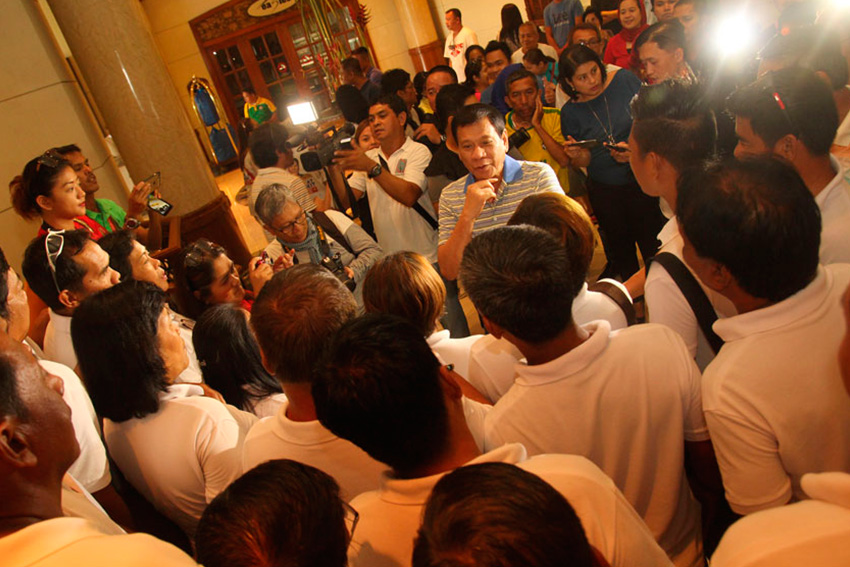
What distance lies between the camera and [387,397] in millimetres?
1012

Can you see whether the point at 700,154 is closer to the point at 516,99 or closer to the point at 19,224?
the point at 516,99

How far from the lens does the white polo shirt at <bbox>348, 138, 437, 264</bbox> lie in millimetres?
3139

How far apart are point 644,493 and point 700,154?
3.66ft

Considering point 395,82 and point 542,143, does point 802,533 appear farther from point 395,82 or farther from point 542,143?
point 395,82

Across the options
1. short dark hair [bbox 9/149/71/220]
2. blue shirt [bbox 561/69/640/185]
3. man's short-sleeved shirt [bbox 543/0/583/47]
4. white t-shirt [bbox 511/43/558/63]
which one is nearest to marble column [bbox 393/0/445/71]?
man's short-sleeved shirt [bbox 543/0/583/47]

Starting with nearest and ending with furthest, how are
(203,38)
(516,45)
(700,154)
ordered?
(700,154) < (516,45) < (203,38)

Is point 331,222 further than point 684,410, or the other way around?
point 331,222

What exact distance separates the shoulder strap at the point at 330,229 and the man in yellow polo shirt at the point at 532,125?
4.33ft

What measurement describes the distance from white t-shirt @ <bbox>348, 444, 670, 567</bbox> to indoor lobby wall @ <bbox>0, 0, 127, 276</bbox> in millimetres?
3996

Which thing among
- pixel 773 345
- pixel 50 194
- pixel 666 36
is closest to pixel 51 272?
pixel 50 194

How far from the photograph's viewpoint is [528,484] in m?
0.70

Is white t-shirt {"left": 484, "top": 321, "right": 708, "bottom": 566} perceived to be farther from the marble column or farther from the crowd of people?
the marble column

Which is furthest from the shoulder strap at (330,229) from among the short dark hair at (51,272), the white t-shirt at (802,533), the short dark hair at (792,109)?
the white t-shirt at (802,533)

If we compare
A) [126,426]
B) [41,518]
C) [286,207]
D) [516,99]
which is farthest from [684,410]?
[516,99]
